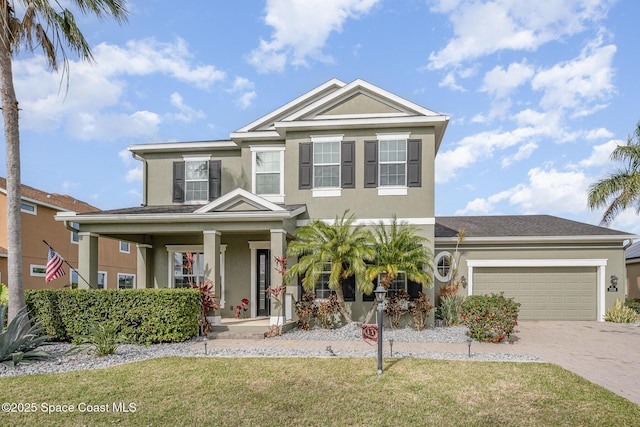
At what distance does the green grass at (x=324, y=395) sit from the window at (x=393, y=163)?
6.35 meters

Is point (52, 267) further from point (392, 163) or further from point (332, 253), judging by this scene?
point (392, 163)

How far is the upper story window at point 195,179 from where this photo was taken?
51.2 feet

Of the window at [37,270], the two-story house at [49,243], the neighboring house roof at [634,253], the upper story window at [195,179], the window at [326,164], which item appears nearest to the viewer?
the window at [326,164]

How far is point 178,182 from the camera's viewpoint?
15789mm

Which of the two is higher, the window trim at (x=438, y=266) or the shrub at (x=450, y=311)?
the window trim at (x=438, y=266)

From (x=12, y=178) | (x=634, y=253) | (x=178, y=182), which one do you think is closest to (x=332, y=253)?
(x=178, y=182)

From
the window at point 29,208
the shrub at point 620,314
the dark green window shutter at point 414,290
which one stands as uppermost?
the window at point 29,208

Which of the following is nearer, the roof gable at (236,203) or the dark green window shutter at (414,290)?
the roof gable at (236,203)

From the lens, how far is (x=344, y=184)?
13.7m

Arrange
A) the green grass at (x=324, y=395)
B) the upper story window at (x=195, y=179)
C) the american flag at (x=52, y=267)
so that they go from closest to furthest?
the green grass at (x=324, y=395), the american flag at (x=52, y=267), the upper story window at (x=195, y=179)

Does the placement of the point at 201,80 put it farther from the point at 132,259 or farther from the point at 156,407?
the point at 132,259

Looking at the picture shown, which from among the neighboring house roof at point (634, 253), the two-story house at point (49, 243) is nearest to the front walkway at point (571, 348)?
the neighboring house roof at point (634, 253)

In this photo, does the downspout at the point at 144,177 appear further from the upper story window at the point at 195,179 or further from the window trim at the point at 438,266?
the window trim at the point at 438,266

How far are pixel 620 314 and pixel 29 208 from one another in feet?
84.1
